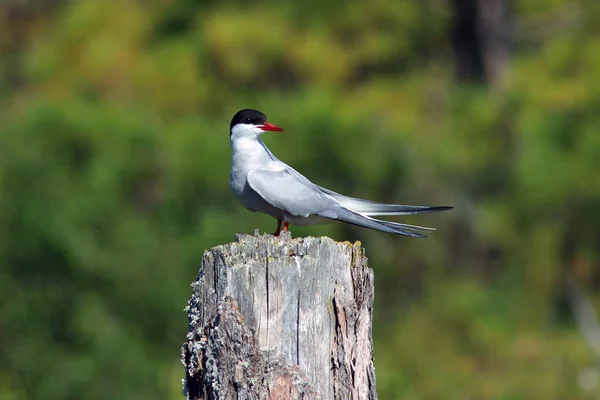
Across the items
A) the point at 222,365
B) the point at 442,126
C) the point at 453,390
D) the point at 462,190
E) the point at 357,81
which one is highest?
the point at 357,81

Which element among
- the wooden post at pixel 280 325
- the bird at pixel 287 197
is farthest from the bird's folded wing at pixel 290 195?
the wooden post at pixel 280 325

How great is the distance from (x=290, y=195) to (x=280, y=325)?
1.42 meters

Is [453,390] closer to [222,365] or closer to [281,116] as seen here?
[281,116]

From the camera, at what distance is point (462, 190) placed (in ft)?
31.0

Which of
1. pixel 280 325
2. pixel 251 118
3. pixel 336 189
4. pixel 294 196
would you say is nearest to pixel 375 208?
pixel 294 196

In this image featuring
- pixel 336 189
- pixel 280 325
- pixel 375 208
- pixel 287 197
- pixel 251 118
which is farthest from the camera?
pixel 336 189

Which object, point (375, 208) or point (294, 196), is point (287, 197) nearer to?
point (294, 196)

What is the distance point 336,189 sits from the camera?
9.19 m

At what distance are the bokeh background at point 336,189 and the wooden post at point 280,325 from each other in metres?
5.18

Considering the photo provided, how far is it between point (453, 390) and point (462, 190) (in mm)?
2030

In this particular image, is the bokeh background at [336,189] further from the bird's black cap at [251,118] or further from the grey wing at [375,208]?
the grey wing at [375,208]

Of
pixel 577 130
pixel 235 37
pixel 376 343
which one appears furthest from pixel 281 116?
pixel 577 130

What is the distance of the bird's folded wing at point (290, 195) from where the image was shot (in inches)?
159

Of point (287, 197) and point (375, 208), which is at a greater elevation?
point (287, 197)
